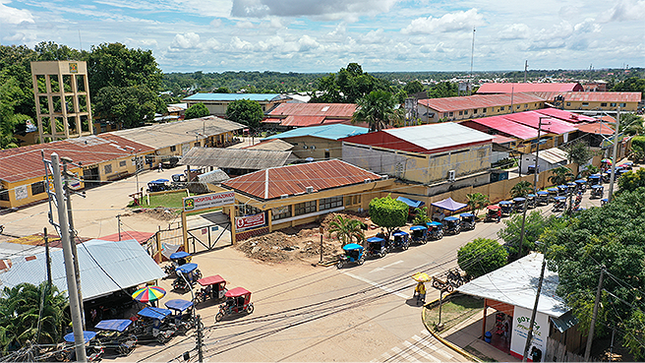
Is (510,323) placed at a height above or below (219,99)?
below

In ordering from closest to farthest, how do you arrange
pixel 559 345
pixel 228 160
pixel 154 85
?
pixel 559 345, pixel 228 160, pixel 154 85

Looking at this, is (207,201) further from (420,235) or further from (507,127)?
(507,127)

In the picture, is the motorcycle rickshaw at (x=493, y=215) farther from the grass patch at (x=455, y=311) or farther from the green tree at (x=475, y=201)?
the grass patch at (x=455, y=311)

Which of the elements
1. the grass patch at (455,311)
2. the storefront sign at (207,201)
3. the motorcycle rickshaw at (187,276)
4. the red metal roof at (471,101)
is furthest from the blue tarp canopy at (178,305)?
the red metal roof at (471,101)

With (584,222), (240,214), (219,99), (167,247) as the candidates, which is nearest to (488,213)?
(584,222)

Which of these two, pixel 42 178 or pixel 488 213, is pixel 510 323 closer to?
pixel 488 213

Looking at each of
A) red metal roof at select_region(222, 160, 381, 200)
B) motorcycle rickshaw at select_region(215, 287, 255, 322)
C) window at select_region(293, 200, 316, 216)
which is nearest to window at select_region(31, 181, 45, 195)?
red metal roof at select_region(222, 160, 381, 200)

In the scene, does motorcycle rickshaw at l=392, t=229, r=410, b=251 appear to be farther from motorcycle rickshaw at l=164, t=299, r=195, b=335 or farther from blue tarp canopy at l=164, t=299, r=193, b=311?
blue tarp canopy at l=164, t=299, r=193, b=311
